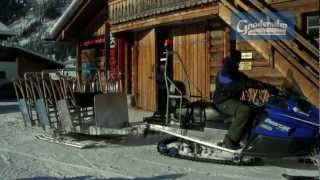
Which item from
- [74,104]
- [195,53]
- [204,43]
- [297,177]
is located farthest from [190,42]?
[297,177]

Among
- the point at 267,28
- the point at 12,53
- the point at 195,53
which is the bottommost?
the point at 195,53

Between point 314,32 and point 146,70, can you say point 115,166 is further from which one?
point 146,70

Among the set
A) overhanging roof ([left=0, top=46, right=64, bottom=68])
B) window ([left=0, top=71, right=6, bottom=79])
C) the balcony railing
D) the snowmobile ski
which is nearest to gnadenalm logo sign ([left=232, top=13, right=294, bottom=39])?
the balcony railing

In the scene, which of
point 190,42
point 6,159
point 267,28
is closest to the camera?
point 6,159

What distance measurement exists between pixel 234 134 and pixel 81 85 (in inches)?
163

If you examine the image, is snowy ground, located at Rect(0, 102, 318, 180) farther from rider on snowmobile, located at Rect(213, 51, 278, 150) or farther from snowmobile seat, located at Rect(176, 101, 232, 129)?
snowmobile seat, located at Rect(176, 101, 232, 129)

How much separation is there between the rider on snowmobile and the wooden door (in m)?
7.69

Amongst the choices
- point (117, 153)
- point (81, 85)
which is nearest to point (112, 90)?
point (81, 85)

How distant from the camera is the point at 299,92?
7.84m

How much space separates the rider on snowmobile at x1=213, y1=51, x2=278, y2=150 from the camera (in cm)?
786

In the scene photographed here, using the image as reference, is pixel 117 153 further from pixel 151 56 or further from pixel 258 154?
pixel 151 56

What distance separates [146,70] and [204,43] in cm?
280

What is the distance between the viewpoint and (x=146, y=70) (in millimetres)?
16750

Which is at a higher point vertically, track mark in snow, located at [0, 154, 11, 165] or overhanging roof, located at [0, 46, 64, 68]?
overhanging roof, located at [0, 46, 64, 68]
